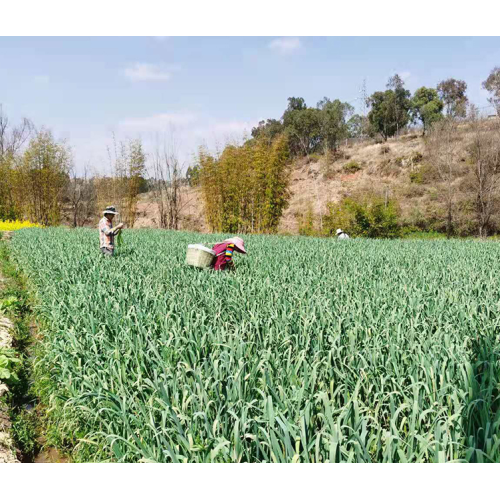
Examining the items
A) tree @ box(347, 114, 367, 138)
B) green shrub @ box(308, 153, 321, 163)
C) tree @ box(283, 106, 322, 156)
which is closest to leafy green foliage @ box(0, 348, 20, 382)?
tree @ box(283, 106, 322, 156)

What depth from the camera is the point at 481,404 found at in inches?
72.2

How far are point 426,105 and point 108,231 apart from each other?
3962 centimetres

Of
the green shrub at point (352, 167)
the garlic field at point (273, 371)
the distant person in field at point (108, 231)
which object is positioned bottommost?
the garlic field at point (273, 371)

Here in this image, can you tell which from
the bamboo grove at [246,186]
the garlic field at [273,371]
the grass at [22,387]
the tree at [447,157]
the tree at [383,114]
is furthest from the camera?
the tree at [383,114]

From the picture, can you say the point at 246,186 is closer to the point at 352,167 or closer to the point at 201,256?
the point at 201,256

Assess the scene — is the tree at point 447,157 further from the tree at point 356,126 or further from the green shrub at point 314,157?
the tree at point 356,126

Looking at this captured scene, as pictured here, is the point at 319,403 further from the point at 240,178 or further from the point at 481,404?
the point at 240,178

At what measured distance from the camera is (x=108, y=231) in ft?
21.9

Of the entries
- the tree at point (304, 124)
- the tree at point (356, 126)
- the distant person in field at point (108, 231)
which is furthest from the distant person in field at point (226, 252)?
the tree at point (356, 126)

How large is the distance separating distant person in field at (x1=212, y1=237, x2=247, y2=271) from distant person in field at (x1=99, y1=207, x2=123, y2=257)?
1.96 m

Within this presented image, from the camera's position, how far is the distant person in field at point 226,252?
5.18m

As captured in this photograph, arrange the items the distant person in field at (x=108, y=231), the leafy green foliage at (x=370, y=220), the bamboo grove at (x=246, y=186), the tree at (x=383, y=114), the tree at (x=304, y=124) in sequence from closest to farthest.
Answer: the distant person in field at (x=108, y=231) < the leafy green foliage at (x=370, y=220) < the bamboo grove at (x=246, y=186) < the tree at (x=304, y=124) < the tree at (x=383, y=114)

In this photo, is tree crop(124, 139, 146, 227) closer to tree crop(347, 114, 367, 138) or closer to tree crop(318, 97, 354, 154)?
tree crop(318, 97, 354, 154)

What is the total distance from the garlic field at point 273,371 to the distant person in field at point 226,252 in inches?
24.0
